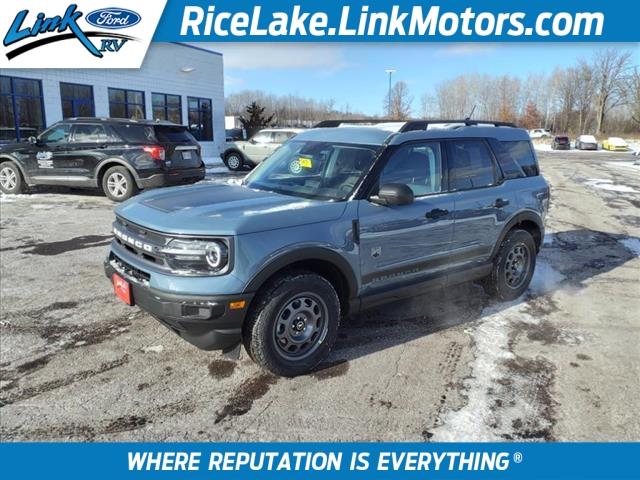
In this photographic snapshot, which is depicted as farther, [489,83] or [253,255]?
[489,83]

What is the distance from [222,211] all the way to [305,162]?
125 cm

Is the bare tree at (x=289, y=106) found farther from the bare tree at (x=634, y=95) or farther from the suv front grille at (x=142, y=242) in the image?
the suv front grille at (x=142, y=242)

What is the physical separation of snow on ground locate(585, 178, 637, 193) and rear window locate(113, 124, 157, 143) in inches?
534

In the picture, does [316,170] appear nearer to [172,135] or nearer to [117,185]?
[172,135]

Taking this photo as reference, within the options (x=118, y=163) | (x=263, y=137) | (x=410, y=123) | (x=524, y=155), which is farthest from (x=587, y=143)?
(x=410, y=123)

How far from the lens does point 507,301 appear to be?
17.9ft

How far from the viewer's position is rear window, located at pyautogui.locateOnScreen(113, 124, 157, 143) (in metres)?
10.9

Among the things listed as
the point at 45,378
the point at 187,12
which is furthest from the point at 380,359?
the point at 187,12

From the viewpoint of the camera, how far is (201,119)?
24.5 meters

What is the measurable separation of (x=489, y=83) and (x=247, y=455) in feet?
268

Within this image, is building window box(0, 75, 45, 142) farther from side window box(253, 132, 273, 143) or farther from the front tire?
the front tire

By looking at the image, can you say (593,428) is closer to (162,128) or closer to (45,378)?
(45,378)

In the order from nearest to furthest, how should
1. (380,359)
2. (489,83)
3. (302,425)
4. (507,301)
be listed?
1. (302,425)
2. (380,359)
3. (507,301)
4. (489,83)

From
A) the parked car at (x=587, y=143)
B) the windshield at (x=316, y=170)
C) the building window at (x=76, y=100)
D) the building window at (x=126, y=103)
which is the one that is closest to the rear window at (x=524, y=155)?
the windshield at (x=316, y=170)
